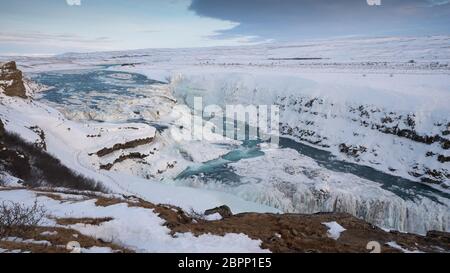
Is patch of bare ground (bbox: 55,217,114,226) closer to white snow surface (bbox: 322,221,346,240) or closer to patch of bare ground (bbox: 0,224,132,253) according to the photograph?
patch of bare ground (bbox: 0,224,132,253)

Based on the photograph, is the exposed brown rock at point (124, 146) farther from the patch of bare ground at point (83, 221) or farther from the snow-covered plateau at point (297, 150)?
the patch of bare ground at point (83, 221)

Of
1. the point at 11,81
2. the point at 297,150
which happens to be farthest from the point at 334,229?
the point at 11,81

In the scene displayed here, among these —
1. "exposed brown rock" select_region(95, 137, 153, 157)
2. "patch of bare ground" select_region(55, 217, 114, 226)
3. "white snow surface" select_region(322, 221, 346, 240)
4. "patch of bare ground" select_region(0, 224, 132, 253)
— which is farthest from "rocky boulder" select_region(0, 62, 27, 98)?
"white snow surface" select_region(322, 221, 346, 240)
